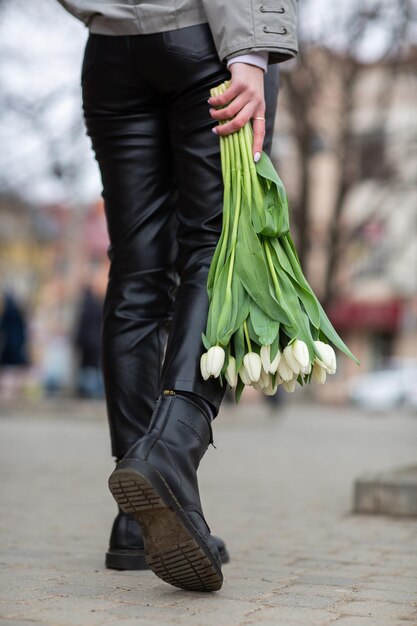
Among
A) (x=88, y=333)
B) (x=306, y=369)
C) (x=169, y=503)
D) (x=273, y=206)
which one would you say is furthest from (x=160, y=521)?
(x=88, y=333)

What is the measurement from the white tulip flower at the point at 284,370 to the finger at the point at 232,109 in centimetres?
63

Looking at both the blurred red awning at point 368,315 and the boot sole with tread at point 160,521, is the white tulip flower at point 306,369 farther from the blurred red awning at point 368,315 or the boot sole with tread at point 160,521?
the blurred red awning at point 368,315

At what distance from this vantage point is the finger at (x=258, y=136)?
2.49 meters

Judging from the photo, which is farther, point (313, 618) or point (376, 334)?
point (376, 334)

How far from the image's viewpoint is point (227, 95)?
2496 mm

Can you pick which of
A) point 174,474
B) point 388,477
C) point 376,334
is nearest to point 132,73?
point 174,474

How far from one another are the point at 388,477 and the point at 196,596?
6.85 feet

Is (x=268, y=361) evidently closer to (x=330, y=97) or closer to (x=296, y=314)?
(x=296, y=314)

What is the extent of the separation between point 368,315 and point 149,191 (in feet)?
123

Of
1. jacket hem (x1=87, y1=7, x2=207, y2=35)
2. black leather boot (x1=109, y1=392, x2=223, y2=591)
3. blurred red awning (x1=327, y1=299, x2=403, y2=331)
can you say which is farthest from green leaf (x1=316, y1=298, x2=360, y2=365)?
blurred red awning (x1=327, y1=299, x2=403, y2=331)

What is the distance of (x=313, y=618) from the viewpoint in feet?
7.05

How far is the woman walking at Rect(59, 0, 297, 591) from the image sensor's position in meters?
2.26

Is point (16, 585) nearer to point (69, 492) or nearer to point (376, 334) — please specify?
point (69, 492)

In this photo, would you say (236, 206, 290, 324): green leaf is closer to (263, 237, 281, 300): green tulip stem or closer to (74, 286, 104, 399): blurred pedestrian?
(263, 237, 281, 300): green tulip stem
